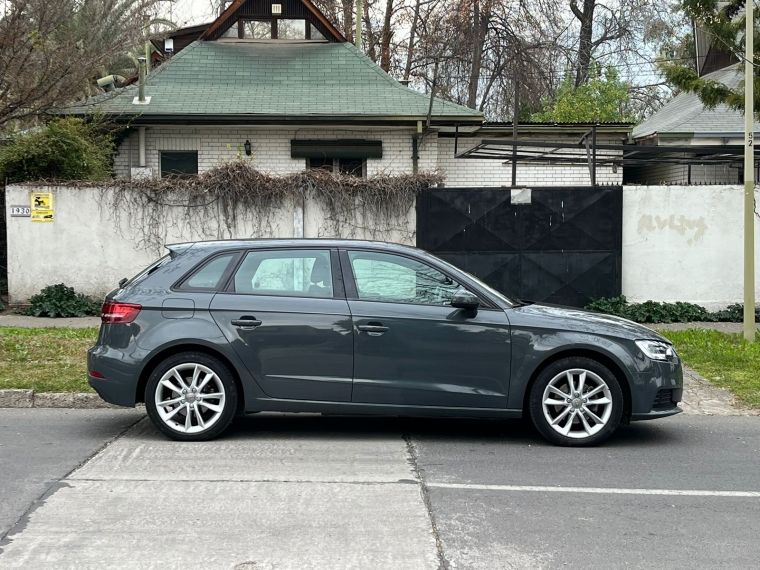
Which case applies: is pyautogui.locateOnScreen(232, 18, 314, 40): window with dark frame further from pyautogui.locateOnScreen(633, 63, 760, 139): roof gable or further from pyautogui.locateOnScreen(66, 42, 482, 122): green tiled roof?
pyautogui.locateOnScreen(633, 63, 760, 139): roof gable

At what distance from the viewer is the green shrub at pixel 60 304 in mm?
14023

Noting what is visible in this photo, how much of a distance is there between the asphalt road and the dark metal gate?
6.41 metres

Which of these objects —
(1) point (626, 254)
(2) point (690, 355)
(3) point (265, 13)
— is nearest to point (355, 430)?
(2) point (690, 355)

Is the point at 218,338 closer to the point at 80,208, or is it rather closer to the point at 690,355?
the point at 690,355

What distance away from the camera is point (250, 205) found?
14.3 m

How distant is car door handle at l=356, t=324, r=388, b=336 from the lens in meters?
6.89

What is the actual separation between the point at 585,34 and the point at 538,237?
891 inches

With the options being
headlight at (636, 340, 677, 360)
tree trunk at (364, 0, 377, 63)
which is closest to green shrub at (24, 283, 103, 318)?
headlight at (636, 340, 677, 360)

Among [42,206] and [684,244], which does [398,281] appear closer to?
[684,244]

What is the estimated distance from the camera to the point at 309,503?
5.38m

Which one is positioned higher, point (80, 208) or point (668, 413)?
point (80, 208)

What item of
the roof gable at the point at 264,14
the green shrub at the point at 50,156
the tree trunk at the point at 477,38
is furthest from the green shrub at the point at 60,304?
the tree trunk at the point at 477,38

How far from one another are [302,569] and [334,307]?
2.89 meters

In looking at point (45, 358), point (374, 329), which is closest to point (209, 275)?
point (374, 329)
